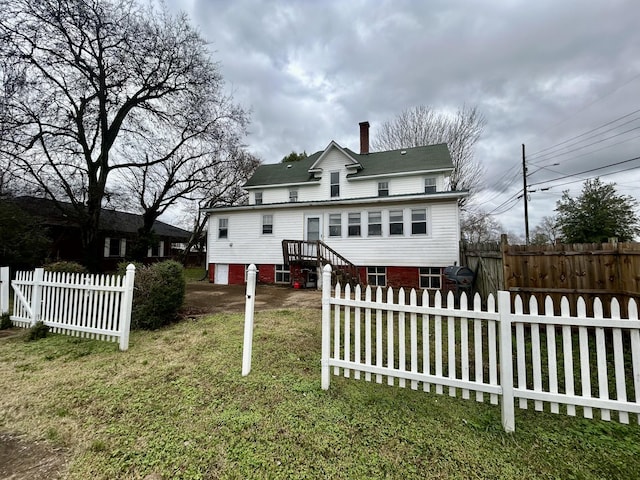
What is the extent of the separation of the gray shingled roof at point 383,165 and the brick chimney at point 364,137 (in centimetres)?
131

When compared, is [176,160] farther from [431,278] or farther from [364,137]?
[431,278]

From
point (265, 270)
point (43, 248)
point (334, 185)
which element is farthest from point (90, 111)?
point (334, 185)

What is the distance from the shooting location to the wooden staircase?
1195cm

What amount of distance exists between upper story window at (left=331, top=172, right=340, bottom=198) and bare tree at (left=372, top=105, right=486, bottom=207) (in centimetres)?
874

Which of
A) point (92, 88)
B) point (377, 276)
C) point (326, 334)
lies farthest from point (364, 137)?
point (326, 334)

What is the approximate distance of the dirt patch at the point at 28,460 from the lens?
1956 mm

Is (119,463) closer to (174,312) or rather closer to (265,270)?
(174,312)

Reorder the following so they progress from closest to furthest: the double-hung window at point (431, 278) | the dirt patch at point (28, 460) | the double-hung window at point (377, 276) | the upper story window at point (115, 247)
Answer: the dirt patch at point (28, 460)
the double-hung window at point (431, 278)
the double-hung window at point (377, 276)
the upper story window at point (115, 247)

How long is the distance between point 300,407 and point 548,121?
22009 millimetres

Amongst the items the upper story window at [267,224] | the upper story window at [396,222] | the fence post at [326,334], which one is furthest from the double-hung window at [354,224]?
the fence post at [326,334]

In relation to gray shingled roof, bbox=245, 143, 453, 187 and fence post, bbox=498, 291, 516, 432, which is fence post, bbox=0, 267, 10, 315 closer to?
fence post, bbox=498, 291, 516, 432

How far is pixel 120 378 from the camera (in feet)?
11.3

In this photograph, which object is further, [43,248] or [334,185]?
[334,185]

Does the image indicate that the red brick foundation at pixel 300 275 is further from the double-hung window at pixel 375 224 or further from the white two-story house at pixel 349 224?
the double-hung window at pixel 375 224
